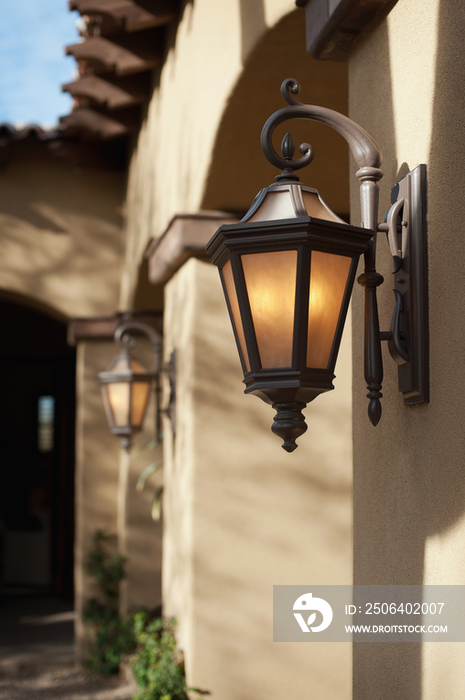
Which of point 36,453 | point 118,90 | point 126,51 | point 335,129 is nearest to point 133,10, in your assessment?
point 126,51

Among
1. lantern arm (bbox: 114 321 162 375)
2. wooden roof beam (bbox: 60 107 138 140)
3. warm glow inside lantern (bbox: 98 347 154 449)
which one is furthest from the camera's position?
wooden roof beam (bbox: 60 107 138 140)

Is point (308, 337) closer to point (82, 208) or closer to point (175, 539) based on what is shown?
point (175, 539)

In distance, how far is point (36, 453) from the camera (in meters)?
13.3

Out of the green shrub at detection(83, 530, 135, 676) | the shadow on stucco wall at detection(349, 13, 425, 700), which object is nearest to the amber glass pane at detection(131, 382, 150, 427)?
the green shrub at detection(83, 530, 135, 676)

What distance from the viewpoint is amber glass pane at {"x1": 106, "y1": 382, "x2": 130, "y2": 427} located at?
16.8 ft

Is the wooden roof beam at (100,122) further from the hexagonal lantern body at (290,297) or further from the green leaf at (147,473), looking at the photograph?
the hexagonal lantern body at (290,297)

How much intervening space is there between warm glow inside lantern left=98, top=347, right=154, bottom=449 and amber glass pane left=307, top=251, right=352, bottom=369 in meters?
3.60

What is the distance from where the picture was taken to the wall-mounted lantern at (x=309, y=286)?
5.03 feet

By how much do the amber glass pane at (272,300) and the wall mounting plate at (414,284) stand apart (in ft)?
0.87

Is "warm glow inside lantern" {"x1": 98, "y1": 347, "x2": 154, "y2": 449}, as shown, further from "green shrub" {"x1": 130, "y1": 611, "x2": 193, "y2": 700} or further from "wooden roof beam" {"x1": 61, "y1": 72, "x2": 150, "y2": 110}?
"wooden roof beam" {"x1": 61, "y1": 72, "x2": 150, "y2": 110}

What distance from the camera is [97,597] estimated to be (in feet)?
22.8

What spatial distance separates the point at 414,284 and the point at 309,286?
0.78 feet

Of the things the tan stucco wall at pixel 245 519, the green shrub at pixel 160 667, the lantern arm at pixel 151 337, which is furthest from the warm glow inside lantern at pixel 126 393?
the green shrub at pixel 160 667

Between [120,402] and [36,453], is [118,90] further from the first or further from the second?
[36,453]
